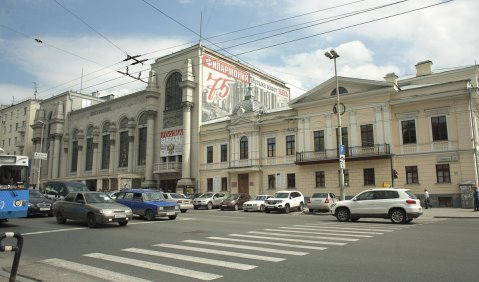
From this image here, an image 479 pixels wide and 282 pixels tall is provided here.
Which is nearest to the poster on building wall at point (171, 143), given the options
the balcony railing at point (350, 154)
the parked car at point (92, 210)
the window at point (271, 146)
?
the window at point (271, 146)

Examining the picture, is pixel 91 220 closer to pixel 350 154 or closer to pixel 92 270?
pixel 92 270

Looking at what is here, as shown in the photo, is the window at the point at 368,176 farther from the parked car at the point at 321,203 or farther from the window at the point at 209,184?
the window at the point at 209,184

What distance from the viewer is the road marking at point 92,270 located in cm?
709

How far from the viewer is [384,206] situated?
60.2ft

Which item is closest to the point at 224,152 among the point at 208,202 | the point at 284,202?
the point at 208,202

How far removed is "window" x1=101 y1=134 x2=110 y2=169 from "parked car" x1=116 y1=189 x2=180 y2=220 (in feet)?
122

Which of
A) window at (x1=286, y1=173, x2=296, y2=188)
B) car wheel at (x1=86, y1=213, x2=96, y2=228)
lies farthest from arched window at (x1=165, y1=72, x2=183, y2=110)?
car wheel at (x1=86, y1=213, x2=96, y2=228)

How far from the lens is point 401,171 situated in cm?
3158

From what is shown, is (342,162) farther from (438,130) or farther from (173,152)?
(173,152)

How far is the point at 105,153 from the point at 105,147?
3.22 ft

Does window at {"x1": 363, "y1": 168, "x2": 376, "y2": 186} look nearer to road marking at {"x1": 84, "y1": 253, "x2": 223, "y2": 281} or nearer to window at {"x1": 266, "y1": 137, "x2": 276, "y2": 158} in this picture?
window at {"x1": 266, "y1": 137, "x2": 276, "y2": 158}

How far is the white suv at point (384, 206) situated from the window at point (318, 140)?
16.8 meters

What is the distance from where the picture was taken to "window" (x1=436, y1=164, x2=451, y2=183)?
96.9ft

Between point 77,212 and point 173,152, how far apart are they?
100ft
